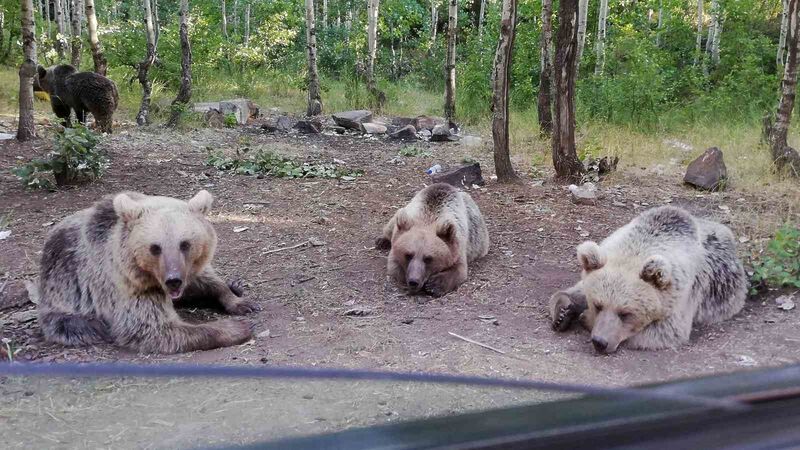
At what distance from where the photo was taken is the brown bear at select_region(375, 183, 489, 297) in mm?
5438

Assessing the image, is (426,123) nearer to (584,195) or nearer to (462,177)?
(462,177)

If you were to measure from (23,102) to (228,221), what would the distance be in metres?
5.36

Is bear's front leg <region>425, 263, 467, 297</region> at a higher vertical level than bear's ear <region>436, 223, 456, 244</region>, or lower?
lower

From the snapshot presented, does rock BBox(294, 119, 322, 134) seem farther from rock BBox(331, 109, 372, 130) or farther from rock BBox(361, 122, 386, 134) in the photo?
rock BBox(361, 122, 386, 134)

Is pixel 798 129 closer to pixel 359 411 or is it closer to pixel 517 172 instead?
pixel 517 172

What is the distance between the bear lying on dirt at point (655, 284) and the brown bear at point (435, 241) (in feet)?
3.45

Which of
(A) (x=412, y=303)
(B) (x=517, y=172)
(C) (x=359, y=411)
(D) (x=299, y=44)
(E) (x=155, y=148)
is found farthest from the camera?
(D) (x=299, y=44)

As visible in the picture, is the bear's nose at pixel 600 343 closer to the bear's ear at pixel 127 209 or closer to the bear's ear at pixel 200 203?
the bear's ear at pixel 200 203

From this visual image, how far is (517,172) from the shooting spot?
913cm

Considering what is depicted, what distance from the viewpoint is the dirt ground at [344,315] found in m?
1.51

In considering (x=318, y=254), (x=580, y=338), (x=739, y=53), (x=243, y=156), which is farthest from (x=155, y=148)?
(x=739, y=53)

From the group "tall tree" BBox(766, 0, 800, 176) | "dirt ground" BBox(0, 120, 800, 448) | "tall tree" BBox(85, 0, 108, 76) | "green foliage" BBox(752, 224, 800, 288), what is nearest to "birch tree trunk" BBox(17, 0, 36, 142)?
"dirt ground" BBox(0, 120, 800, 448)

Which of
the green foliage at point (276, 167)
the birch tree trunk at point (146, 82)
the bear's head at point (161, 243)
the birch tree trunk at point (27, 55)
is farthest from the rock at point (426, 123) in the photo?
the bear's head at point (161, 243)

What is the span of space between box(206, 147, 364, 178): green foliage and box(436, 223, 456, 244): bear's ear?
136 inches
